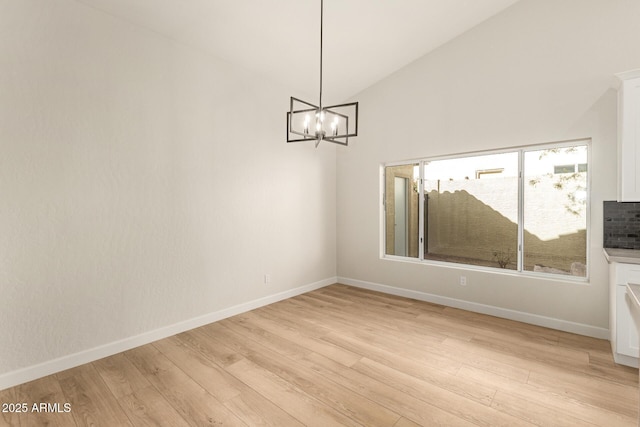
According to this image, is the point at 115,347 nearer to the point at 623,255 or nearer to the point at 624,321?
the point at 624,321

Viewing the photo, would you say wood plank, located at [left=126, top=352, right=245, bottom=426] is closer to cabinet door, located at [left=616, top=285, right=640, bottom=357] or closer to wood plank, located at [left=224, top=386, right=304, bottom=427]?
wood plank, located at [left=224, top=386, right=304, bottom=427]

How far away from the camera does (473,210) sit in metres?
4.29

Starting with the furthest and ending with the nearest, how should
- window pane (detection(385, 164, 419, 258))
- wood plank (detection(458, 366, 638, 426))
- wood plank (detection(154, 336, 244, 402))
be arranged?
window pane (detection(385, 164, 419, 258)), wood plank (detection(154, 336, 244, 402)), wood plank (detection(458, 366, 638, 426))

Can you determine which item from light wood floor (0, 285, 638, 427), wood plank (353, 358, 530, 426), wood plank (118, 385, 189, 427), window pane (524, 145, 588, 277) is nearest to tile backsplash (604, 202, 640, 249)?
window pane (524, 145, 588, 277)

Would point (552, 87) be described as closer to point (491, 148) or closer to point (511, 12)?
point (491, 148)

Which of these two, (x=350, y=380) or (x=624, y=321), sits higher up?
(x=624, y=321)

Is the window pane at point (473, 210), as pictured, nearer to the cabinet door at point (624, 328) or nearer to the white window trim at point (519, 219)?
the white window trim at point (519, 219)

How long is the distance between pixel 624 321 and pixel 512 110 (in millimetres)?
2451

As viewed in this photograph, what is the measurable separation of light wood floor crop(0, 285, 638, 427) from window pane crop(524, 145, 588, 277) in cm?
84

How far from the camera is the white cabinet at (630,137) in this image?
8.70ft

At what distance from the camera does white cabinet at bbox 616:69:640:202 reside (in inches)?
104

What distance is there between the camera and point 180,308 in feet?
11.3

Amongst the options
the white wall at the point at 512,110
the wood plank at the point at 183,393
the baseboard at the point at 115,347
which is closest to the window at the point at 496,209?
the white wall at the point at 512,110

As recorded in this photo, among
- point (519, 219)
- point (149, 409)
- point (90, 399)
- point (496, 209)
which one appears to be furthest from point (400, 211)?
point (90, 399)
